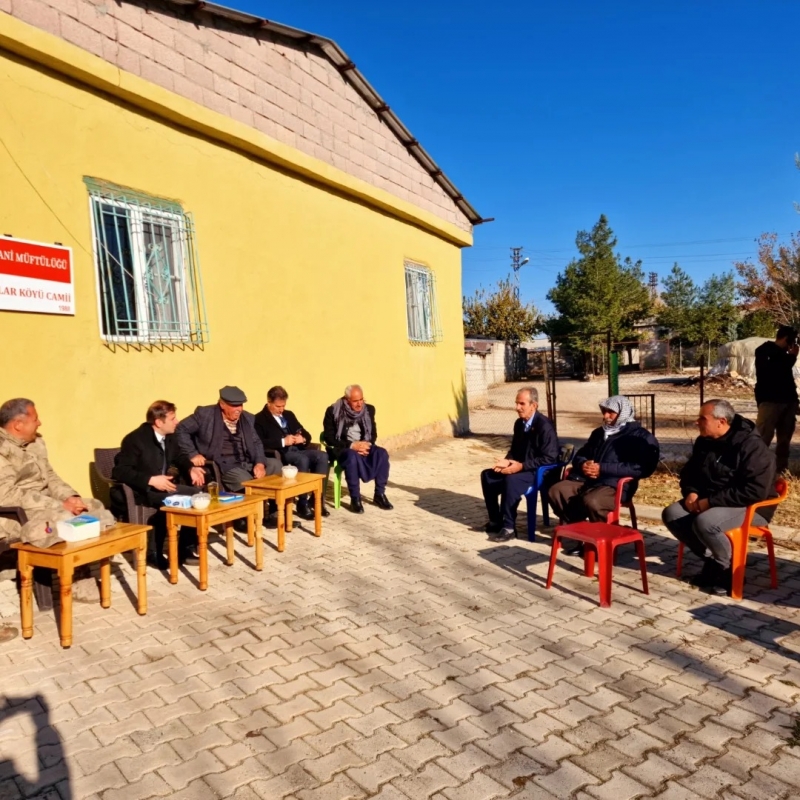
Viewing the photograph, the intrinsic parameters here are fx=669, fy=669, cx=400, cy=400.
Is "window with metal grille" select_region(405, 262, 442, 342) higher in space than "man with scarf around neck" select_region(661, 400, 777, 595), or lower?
higher

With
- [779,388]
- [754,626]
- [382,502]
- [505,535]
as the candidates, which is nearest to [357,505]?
[382,502]

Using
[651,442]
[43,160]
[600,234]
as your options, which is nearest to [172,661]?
[651,442]

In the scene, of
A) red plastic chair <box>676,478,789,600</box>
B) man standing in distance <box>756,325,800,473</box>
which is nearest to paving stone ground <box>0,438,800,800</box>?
red plastic chair <box>676,478,789,600</box>

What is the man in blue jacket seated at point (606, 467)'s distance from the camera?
5.07m

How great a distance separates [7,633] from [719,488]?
175 inches

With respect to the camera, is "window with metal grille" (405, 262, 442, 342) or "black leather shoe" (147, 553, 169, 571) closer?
"black leather shoe" (147, 553, 169, 571)

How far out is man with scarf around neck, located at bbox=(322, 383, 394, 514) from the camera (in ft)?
22.7

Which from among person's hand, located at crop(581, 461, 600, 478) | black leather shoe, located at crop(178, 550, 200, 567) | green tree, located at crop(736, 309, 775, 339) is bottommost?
black leather shoe, located at crop(178, 550, 200, 567)

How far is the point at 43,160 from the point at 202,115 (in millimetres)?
1907

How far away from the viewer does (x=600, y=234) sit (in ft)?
118

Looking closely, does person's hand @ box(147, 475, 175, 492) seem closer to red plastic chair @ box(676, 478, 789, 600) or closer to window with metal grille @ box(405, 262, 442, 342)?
red plastic chair @ box(676, 478, 789, 600)

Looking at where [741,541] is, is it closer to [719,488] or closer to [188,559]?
[719,488]

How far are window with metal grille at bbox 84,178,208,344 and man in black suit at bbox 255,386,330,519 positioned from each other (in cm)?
98

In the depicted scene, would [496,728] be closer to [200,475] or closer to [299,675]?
[299,675]
